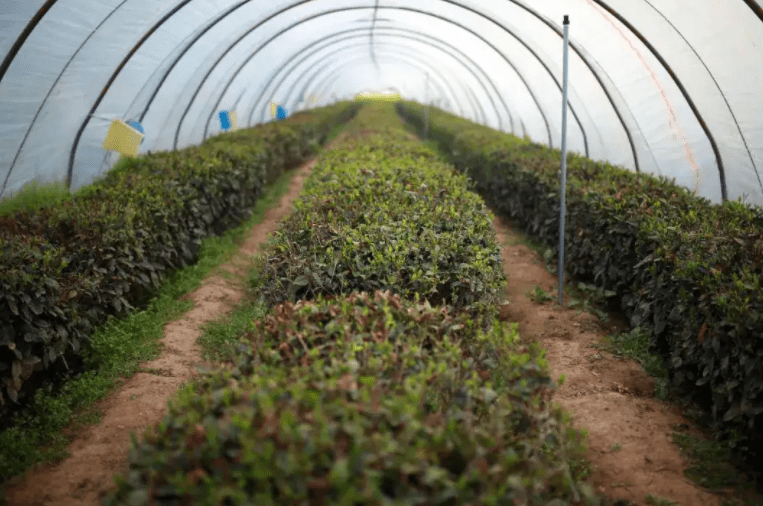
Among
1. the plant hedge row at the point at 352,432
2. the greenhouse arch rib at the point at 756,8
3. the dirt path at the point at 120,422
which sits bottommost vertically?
the dirt path at the point at 120,422

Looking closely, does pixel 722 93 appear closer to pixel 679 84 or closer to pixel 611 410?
pixel 679 84

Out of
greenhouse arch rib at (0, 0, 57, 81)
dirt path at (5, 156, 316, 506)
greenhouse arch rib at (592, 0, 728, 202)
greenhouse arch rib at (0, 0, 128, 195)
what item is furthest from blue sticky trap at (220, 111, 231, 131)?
greenhouse arch rib at (592, 0, 728, 202)

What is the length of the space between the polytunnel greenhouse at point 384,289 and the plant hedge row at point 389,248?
29 millimetres

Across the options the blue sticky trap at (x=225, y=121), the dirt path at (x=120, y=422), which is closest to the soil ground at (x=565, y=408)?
the dirt path at (x=120, y=422)

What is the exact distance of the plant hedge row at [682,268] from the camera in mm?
3797

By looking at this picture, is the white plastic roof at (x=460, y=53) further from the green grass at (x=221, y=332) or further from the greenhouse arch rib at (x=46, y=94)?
the green grass at (x=221, y=332)

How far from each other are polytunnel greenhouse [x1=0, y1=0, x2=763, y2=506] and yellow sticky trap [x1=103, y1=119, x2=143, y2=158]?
40 millimetres

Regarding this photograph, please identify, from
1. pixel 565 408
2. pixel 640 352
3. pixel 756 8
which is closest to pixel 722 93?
pixel 756 8

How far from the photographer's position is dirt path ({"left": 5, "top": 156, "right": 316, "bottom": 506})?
3.77 meters

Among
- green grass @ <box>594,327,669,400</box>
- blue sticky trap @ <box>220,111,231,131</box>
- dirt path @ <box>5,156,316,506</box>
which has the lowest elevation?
dirt path @ <box>5,156,316,506</box>

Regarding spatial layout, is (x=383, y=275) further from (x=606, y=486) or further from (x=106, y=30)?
(x=106, y=30)

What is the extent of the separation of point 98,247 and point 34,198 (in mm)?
2298

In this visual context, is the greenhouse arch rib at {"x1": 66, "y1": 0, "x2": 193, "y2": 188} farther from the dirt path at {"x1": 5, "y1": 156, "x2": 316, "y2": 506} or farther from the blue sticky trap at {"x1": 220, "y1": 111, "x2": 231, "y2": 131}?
the blue sticky trap at {"x1": 220, "y1": 111, "x2": 231, "y2": 131}

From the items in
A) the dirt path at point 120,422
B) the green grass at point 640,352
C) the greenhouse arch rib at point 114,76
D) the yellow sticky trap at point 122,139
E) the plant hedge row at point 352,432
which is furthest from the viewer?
the yellow sticky trap at point 122,139
